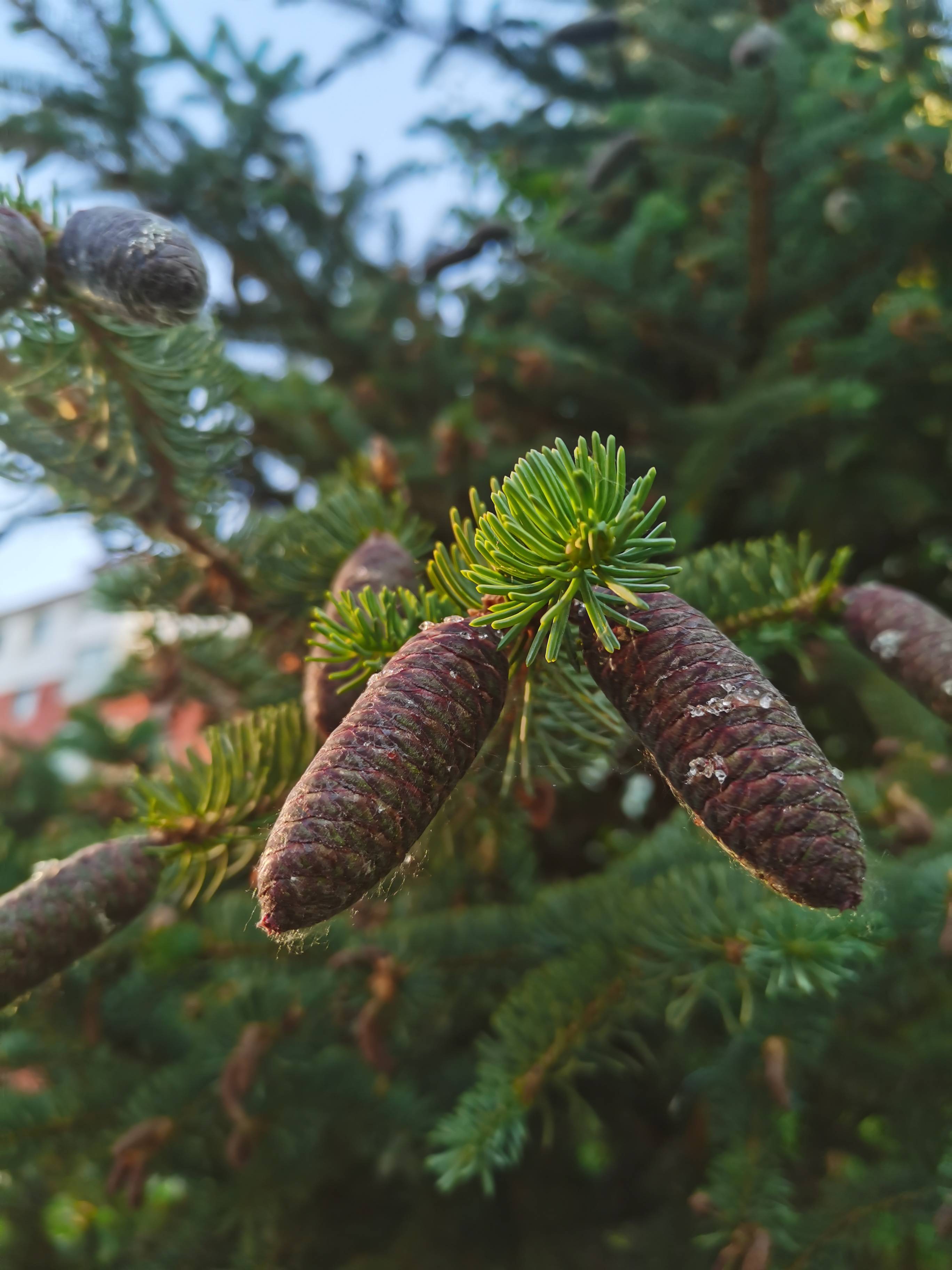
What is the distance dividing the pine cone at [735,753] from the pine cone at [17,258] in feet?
1.16

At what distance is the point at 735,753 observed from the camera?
0.37 metres

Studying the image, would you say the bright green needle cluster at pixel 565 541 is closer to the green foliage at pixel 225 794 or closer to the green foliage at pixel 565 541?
the green foliage at pixel 565 541

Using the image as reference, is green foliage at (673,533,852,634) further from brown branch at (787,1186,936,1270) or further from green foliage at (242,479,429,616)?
brown branch at (787,1186,936,1270)

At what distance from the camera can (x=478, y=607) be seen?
48cm

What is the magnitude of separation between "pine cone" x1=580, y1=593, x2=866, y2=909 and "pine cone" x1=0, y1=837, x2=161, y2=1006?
1.05ft

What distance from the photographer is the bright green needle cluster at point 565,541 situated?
394 millimetres

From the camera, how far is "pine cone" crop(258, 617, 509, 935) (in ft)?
1.13

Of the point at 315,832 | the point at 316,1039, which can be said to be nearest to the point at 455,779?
the point at 315,832

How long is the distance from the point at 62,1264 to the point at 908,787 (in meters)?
1.21

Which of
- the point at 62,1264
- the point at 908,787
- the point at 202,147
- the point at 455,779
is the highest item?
the point at 202,147

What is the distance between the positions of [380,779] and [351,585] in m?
0.28

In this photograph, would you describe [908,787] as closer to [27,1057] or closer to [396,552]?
[396,552]

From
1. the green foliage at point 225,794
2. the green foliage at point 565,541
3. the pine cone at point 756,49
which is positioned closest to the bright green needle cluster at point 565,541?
the green foliage at point 565,541

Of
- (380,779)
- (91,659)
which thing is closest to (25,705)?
(91,659)
